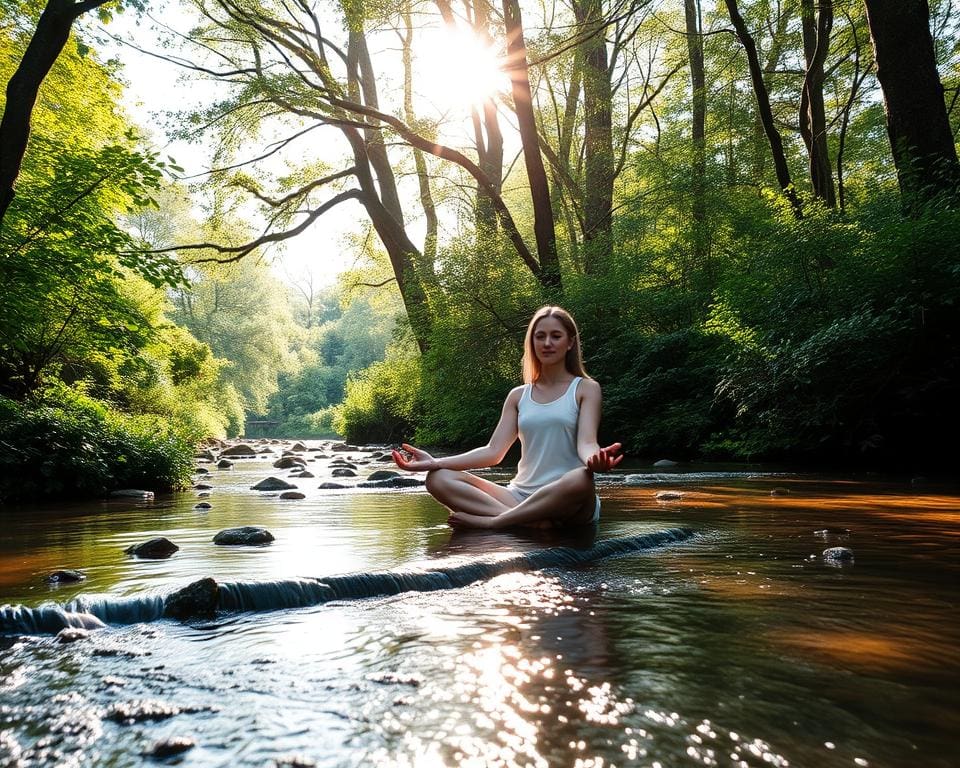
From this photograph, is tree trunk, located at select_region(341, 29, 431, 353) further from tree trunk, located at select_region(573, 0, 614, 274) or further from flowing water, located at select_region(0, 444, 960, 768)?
flowing water, located at select_region(0, 444, 960, 768)

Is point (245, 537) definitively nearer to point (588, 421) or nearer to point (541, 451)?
point (541, 451)

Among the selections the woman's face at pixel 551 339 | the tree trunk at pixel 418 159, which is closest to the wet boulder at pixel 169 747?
the woman's face at pixel 551 339

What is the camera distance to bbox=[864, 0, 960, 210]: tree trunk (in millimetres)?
9898

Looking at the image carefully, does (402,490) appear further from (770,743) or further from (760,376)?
(770,743)

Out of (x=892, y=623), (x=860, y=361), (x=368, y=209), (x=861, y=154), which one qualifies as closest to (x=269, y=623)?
(x=892, y=623)

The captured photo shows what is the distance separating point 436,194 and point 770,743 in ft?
83.3

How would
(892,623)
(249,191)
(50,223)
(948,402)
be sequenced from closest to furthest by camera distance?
(892,623) → (948,402) → (50,223) → (249,191)

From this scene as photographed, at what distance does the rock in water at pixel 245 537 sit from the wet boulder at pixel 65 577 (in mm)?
1205

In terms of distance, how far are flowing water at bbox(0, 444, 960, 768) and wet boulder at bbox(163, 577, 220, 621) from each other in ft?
0.24

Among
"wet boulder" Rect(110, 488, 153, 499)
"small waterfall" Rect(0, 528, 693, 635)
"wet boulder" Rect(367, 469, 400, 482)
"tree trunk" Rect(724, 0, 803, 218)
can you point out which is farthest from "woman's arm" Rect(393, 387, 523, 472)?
"tree trunk" Rect(724, 0, 803, 218)

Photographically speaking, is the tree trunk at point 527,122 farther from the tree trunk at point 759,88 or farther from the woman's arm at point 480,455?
the woman's arm at point 480,455

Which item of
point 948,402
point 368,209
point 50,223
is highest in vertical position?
point 368,209

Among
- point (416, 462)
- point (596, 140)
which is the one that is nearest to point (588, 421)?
point (416, 462)

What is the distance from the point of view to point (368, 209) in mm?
21422
